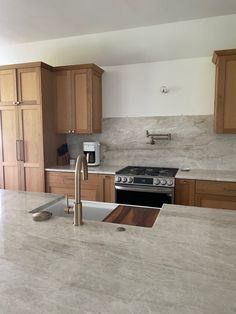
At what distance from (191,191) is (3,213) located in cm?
205

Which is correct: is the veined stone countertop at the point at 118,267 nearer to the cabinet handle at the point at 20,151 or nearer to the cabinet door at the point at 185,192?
the cabinet door at the point at 185,192

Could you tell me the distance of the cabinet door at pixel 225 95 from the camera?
2.85 metres

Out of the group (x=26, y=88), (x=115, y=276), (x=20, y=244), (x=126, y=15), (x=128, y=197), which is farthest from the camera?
(x=26, y=88)

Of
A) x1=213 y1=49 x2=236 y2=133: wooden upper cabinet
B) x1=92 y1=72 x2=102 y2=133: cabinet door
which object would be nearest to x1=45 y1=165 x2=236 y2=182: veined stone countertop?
x1=213 y1=49 x2=236 y2=133: wooden upper cabinet

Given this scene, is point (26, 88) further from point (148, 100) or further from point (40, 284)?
point (40, 284)

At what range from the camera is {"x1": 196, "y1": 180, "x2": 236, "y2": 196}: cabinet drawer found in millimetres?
2706

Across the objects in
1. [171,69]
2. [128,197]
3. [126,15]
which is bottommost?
[128,197]

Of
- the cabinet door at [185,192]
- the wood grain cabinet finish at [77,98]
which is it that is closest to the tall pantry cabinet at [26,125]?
the wood grain cabinet finish at [77,98]

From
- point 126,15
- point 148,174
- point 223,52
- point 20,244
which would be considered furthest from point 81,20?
point 20,244

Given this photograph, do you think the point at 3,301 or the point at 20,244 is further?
the point at 20,244

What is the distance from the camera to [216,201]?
9.07 ft

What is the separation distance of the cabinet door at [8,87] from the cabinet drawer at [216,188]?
8.83 feet

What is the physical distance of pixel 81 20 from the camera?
2.78m

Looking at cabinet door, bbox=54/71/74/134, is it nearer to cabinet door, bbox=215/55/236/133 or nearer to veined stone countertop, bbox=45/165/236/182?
veined stone countertop, bbox=45/165/236/182
